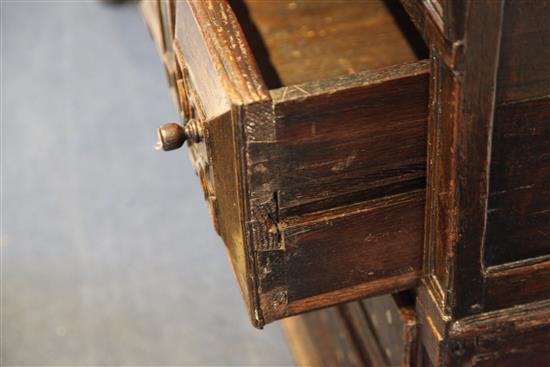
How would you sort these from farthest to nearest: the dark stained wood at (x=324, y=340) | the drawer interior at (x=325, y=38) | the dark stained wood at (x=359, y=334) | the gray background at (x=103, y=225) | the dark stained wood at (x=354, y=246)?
the gray background at (x=103, y=225)
the dark stained wood at (x=324, y=340)
the drawer interior at (x=325, y=38)
the dark stained wood at (x=359, y=334)
the dark stained wood at (x=354, y=246)

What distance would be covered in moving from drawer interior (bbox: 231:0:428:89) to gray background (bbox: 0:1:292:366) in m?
0.70

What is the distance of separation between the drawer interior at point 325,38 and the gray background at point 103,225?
70cm

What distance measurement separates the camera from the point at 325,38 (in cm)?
130

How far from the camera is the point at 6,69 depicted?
2.62m

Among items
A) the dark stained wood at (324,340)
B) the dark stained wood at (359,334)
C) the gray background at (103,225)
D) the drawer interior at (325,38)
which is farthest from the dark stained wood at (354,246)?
the gray background at (103,225)

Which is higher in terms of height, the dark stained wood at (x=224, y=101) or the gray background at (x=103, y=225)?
the dark stained wood at (x=224, y=101)

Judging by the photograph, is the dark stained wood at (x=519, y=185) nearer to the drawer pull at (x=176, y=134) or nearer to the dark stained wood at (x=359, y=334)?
the dark stained wood at (x=359, y=334)

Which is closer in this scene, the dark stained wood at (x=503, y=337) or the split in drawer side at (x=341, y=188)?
the split in drawer side at (x=341, y=188)

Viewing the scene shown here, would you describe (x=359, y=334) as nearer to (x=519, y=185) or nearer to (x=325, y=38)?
(x=325, y=38)

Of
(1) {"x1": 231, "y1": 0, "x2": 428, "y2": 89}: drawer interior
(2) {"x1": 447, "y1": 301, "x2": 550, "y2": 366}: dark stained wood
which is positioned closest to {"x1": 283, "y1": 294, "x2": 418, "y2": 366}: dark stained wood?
(2) {"x1": 447, "y1": 301, "x2": 550, "y2": 366}: dark stained wood

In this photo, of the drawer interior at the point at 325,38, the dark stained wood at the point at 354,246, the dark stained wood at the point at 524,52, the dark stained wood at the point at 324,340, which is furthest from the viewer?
the dark stained wood at the point at 324,340

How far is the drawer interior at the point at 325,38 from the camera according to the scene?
4.12 ft

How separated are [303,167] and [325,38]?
476mm

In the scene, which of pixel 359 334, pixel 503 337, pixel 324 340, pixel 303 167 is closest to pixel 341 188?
pixel 303 167
